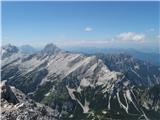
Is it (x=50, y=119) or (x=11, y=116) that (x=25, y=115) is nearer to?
(x=11, y=116)

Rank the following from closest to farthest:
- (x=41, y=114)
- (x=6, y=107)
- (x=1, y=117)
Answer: (x=1, y=117) < (x=6, y=107) < (x=41, y=114)

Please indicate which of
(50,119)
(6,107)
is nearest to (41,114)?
(50,119)

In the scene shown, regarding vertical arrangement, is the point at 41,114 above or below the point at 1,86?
below

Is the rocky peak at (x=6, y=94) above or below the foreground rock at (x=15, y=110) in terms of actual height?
above

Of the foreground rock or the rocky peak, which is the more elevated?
the rocky peak

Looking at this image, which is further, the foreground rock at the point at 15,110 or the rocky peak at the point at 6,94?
the rocky peak at the point at 6,94

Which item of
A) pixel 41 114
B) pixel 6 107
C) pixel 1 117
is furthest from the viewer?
pixel 41 114

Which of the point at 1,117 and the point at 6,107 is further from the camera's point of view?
the point at 6,107

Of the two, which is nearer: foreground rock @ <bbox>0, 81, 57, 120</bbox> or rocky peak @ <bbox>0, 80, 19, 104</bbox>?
foreground rock @ <bbox>0, 81, 57, 120</bbox>

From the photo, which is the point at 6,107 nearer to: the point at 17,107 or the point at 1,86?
the point at 17,107

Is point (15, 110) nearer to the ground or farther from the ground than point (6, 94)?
nearer to the ground

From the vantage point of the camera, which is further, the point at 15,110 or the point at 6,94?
the point at 6,94
